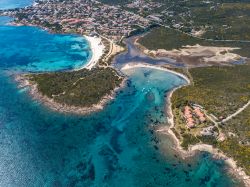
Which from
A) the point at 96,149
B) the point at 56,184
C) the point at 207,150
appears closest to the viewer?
the point at 56,184

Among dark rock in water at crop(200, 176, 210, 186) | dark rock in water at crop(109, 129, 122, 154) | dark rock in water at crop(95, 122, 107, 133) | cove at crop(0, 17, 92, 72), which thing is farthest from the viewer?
cove at crop(0, 17, 92, 72)

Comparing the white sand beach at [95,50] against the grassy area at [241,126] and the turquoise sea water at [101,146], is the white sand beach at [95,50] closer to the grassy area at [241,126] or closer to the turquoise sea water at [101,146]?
the turquoise sea water at [101,146]

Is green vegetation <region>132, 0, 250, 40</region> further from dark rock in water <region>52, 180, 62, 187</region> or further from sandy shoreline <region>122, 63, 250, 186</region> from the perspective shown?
dark rock in water <region>52, 180, 62, 187</region>

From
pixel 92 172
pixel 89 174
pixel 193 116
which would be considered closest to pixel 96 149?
pixel 92 172

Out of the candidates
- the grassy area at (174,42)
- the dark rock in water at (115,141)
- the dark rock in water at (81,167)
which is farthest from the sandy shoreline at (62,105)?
the grassy area at (174,42)

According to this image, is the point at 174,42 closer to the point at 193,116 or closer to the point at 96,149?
the point at 193,116

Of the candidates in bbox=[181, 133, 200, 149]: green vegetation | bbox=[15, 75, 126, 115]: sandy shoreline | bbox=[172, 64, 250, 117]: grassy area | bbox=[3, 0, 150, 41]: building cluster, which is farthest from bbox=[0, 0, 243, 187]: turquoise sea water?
bbox=[3, 0, 150, 41]: building cluster
